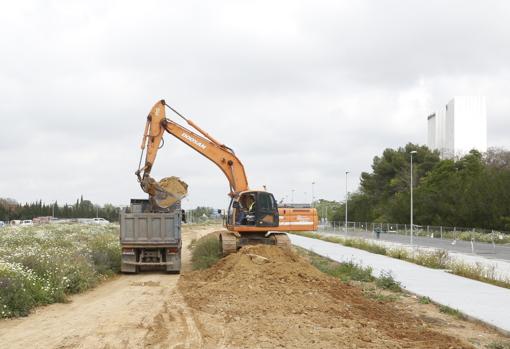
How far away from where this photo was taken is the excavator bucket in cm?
2195

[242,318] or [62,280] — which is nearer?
[242,318]

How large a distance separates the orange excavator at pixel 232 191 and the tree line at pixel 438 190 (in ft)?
125

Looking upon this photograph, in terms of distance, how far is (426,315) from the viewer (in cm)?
1241

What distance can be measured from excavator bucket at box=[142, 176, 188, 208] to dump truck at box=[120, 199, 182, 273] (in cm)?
188

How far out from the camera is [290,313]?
1190cm

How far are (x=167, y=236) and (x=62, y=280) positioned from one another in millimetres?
5451

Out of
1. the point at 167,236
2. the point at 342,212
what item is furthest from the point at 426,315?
the point at 342,212

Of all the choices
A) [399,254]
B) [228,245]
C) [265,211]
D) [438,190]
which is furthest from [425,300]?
[438,190]

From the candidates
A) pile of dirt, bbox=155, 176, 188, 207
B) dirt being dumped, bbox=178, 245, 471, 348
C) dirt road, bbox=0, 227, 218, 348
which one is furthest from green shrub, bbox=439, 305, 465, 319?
pile of dirt, bbox=155, 176, 188, 207

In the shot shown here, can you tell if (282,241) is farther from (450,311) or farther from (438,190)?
(438,190)

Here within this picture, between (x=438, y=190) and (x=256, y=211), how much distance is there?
5526 centimetres

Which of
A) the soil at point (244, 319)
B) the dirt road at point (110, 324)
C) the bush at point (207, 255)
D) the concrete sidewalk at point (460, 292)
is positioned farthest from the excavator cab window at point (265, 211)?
the dirt road at point (110, 324)

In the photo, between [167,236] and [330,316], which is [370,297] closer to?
[330,316]

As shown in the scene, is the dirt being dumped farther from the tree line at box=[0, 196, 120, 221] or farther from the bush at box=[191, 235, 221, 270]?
the tree line at box=[0, 196, 120, 221]
